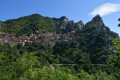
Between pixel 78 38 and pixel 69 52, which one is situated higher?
pixel 78 38

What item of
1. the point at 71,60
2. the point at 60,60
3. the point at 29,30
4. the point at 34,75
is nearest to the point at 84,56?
the point at 71,60

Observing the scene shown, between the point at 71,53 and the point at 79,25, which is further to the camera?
the point at 79,25

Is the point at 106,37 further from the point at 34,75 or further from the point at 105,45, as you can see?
the point at 34,75

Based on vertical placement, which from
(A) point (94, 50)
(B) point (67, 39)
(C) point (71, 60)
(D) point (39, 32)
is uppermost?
(D) point (39, 32)

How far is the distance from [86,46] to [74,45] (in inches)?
225

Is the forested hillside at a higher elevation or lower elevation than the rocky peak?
lower

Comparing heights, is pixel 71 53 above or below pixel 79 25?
below

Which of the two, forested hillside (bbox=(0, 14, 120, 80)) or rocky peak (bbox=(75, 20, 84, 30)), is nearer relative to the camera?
forested hillside (bbox=(0, 14, 120, 80))

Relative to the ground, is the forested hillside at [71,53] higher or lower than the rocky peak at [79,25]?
lower

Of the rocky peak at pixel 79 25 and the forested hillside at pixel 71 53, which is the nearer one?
the forested hillside at pixel 71 53

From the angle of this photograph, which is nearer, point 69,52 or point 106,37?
point 69,52

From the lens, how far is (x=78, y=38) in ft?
→ 206

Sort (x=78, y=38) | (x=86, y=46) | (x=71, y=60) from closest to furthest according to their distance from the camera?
1. (x=71, y=60)
2. (x=86, y=46)
3. (x=78, y=38)

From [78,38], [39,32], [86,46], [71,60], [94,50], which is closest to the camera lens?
[71,60]
